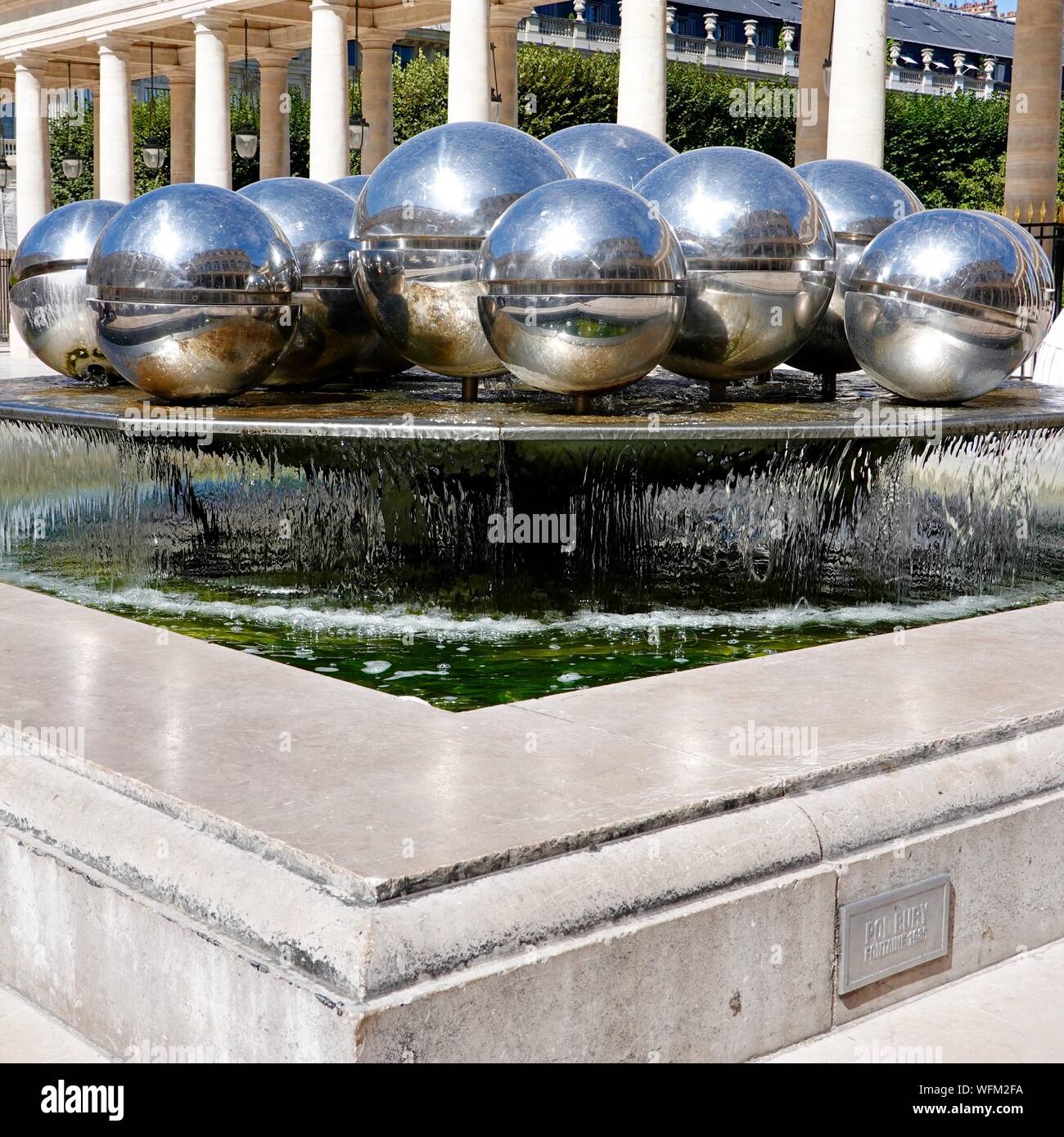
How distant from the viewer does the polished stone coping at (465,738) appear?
→ 13.8ft

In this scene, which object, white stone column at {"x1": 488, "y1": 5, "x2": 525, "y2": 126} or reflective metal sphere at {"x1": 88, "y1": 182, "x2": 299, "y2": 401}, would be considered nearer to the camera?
reflective metal sphere at {"x1": 88, "y1": 182, "x2": 299, "y2": 401}

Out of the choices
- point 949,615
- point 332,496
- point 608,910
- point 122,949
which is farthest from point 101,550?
point 608,910

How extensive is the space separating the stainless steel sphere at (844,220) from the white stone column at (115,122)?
36.8 m

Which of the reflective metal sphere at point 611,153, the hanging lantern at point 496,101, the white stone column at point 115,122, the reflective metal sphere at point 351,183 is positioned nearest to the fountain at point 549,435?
the reflective metal sphere at point 611,153

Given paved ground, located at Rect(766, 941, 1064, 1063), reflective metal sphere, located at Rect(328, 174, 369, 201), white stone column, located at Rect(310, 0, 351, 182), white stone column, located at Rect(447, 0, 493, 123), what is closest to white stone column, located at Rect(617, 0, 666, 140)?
white stone column, located at Rect(447, 0, 493, 123)

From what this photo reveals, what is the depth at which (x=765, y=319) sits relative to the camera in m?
9.19

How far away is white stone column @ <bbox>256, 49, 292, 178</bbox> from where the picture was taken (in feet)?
156

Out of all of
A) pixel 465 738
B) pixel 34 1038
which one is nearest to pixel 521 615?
pixel 465 738

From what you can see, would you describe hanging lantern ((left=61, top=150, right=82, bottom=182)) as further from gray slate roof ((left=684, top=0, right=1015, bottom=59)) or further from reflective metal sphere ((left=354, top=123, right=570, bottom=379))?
gray slate roof ((left=684, top=0, right=1015, bottom=59))

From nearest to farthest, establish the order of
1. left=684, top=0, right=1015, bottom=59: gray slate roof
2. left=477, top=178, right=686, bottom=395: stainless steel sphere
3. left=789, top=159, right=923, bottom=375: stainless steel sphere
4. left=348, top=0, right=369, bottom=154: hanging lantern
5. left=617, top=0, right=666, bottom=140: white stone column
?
left=477, top=178, right=686, bottom=395: stainless steel sphere, left=789, top=159, right=923, bottom=375: stainless steel sphere, left=617, top=0, right=666, bottom=140: white stone column, left=348, top=0, right=369, bottom=154: hanging lantern, left=684, top=0, right=1015, bottom=59: gray slate roof

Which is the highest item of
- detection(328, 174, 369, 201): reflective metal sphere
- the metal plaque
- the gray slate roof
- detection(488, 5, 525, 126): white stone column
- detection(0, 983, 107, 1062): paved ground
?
the gray slate roof

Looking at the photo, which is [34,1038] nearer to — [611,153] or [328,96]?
[611,153]

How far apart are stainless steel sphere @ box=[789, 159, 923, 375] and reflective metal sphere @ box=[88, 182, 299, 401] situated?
3.54 meters

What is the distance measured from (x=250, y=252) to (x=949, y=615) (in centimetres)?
428
